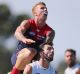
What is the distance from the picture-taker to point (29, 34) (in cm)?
1384

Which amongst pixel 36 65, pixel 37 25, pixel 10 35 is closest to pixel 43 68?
pixel 36 65

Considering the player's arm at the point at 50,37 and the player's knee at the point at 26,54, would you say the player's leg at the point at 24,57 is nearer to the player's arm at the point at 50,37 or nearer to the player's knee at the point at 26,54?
the player's knee at the point at 26,54

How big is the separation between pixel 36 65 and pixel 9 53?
31341mm

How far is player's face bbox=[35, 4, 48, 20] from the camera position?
1386 cm

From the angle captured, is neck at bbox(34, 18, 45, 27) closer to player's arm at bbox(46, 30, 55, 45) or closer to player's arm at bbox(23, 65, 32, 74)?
player's arm at bbox(46, 30, 55, 45)

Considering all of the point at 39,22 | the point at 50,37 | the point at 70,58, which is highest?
the point at 39,22

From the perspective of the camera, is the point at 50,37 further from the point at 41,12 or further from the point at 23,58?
the point at 23,58

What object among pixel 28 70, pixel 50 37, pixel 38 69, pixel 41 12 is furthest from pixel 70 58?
pixel 28 70

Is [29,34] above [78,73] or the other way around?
above

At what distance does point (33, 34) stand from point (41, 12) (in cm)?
49

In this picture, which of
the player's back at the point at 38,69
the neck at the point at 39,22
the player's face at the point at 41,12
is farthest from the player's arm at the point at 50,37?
the player's back at the point at 38,69

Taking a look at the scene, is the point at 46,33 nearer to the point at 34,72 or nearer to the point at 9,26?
the point at 34,72

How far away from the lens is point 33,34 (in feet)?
45.5

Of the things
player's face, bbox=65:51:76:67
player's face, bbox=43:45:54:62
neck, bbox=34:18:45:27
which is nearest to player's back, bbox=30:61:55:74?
player's face, bbox=43:45:54:62
